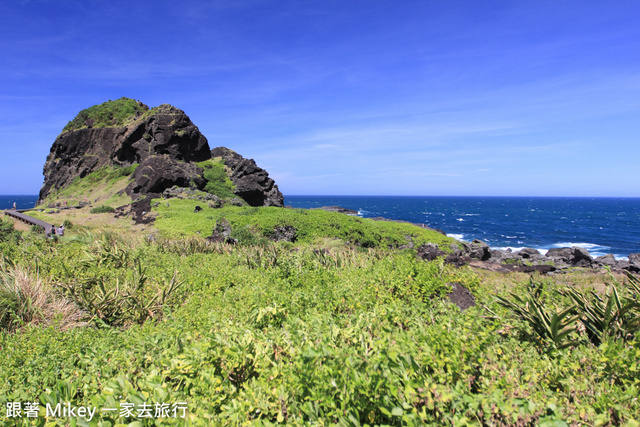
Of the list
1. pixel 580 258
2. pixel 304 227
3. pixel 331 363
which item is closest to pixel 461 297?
pixel 331 363

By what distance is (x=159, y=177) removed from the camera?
34.4 metres

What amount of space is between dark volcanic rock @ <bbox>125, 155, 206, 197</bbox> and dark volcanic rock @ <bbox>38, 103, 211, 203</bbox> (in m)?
0.97

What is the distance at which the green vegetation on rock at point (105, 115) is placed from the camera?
188 ft

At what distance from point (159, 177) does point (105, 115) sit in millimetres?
34404

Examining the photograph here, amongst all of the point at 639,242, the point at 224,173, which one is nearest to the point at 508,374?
the point at 224,173

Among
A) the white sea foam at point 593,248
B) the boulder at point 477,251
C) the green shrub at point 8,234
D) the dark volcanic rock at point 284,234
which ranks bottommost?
the white sea foam at point 593,248

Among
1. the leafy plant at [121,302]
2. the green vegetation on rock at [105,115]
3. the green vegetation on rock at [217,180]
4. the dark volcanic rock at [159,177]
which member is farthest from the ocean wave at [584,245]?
the green vegetation on rock at [105,115]

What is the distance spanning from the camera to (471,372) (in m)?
3.10

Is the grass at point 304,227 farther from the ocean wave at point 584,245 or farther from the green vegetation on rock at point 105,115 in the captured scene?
the green vegetation on rock at point 105,115

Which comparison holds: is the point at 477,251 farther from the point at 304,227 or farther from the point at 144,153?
the point at 144,153

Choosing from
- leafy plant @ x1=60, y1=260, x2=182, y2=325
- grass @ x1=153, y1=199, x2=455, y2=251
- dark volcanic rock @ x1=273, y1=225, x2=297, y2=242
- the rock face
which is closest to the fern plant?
leafy plant @ x1=60, y1=260, x2=182, y2=325

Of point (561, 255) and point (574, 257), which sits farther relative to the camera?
point (561, 255)

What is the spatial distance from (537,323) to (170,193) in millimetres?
34227

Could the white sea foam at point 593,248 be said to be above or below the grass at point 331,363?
below
